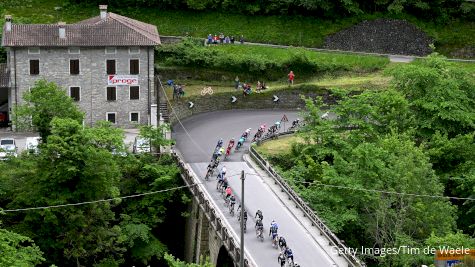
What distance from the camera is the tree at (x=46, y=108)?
6644 centimetres

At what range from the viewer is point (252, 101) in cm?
8288

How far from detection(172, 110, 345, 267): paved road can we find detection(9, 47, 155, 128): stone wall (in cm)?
393

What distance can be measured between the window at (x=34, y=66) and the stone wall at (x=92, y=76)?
23 centimetres

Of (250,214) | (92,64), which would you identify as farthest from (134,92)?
(250,214)

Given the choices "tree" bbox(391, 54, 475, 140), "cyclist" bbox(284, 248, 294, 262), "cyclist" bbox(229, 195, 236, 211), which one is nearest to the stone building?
"cyclist" bbox(229, 195, 236, 211)

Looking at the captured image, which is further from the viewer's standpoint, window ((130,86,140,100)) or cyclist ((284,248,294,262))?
window ((130,86,140,100))

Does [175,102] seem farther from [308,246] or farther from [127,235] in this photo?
[308,246]

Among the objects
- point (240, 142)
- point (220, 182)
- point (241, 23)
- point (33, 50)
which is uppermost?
point (241, 23)

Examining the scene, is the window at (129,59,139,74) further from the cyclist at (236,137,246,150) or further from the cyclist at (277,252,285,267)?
the cyclist at (277,252,285,267)

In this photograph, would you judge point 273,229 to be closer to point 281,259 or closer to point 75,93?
point 281,259

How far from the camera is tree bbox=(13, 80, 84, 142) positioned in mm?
66438

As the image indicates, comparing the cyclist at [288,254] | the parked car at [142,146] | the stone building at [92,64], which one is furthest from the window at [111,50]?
the cyclist at [288,254]

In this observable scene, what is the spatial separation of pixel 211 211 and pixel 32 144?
48.1 ft

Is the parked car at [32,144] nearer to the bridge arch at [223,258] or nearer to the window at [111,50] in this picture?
the window at [111,50]
